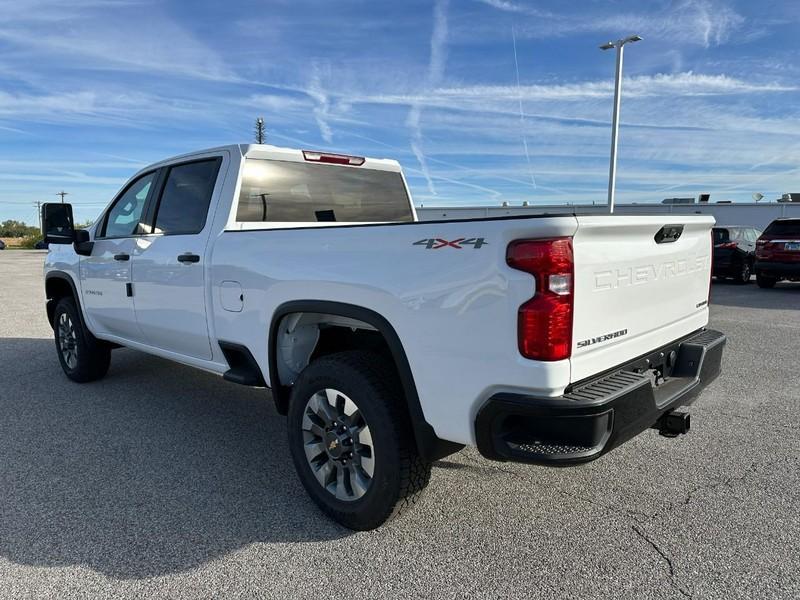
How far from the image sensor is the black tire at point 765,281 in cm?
1485

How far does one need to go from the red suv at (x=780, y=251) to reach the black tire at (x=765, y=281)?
216mm

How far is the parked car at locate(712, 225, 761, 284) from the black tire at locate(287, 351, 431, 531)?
1596cm

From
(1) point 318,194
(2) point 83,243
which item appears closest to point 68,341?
(2) point 83,243

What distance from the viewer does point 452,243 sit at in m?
2.45

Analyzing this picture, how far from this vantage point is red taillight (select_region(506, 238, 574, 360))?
88.7 inches

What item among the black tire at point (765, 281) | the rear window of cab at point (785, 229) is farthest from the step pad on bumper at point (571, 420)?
the black tire at point (765, 281)

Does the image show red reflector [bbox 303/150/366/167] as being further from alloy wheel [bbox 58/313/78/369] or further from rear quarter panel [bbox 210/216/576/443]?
alloy wheel [bbox 58/313/78/369]

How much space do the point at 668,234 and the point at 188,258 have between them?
2930mm

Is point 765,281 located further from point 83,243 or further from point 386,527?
point 83,243

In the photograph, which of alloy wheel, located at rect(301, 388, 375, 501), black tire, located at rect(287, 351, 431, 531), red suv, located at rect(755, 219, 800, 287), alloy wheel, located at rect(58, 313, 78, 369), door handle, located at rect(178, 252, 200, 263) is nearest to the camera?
black tire, located at rect(287, 351, 431, 531)

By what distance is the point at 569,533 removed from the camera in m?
2.98

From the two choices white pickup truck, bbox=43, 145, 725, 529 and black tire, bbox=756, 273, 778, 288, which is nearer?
white pickup truck, bbox=43, 145, 725, 529

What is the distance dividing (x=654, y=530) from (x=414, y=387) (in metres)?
1.49

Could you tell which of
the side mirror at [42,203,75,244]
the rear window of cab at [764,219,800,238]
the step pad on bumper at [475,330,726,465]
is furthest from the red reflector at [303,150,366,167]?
the rear window of cab at [764,219,800,238]
